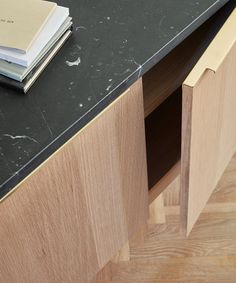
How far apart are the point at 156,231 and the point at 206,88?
69cm

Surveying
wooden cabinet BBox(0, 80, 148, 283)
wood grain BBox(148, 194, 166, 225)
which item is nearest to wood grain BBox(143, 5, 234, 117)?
wooden cabinet BBox(0, 80, 148, 283)

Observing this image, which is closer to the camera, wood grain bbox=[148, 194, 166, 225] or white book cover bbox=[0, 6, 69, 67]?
white book cover bbox=[0, 6, 69, 67]

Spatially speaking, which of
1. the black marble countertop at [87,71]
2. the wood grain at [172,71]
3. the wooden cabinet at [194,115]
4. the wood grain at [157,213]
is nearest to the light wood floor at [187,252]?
the wood grain at [157,213]

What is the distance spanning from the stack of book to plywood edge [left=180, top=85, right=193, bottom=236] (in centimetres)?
25

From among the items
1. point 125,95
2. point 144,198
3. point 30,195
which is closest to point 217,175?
point 144,198

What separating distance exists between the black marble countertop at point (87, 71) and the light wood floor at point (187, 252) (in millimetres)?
678

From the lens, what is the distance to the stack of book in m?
0.84

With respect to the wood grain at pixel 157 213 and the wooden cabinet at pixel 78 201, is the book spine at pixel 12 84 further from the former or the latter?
the wood grain at pixel 157 213

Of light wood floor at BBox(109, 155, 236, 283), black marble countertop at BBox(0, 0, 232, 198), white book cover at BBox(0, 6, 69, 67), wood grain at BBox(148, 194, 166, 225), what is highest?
white book cover at BBox(0, 6, 69, 67)

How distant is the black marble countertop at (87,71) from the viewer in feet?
2.58

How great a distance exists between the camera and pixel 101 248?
1.15 m

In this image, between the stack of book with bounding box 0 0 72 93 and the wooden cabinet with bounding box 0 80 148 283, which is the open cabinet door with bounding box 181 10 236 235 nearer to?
the wooden cabinet with bounding box 0 80 148 283

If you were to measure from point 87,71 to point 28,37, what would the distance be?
0.11 meters

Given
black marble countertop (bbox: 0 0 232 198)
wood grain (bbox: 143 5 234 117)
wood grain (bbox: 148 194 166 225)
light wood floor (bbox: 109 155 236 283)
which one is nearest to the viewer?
black marble countertop (bbox: 0 0 232 198)
